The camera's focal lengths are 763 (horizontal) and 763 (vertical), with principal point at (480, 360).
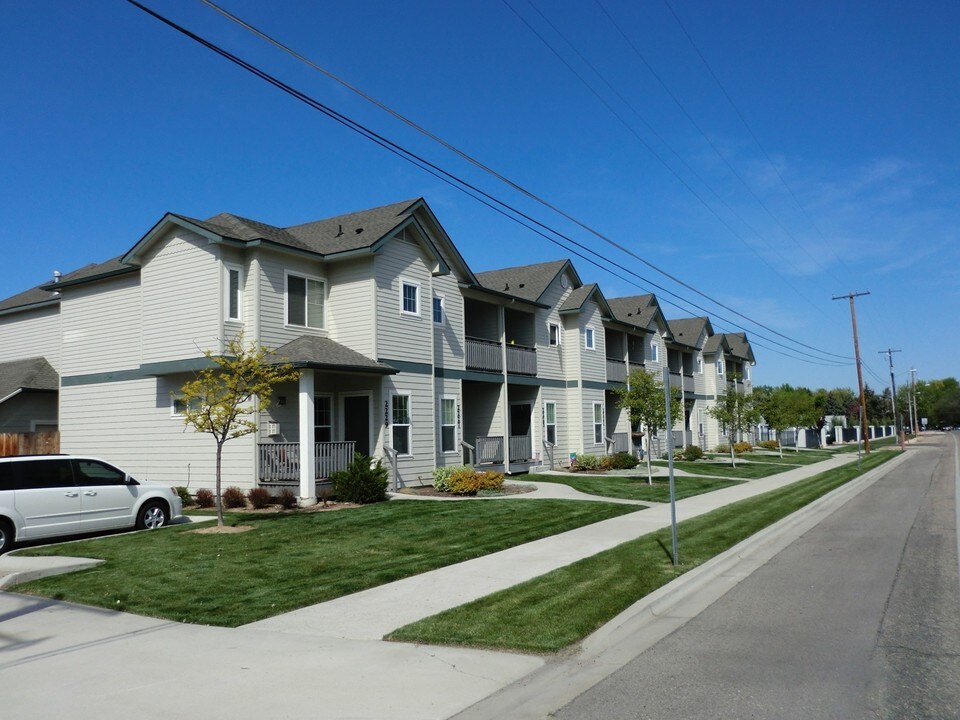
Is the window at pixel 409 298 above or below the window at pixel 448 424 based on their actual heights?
above

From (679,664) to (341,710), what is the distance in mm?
3023

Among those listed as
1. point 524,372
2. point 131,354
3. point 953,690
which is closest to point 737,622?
point 953,690

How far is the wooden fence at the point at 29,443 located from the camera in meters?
23.4

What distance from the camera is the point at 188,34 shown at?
30.3 feet

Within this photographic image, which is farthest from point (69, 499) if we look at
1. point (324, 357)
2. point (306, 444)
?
point (324, 357)

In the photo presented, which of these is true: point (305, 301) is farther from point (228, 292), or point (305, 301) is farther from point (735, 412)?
point (735, 412)

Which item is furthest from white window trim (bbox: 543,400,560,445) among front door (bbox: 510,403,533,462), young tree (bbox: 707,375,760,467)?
young tree (bbox: 707,375,760,467)

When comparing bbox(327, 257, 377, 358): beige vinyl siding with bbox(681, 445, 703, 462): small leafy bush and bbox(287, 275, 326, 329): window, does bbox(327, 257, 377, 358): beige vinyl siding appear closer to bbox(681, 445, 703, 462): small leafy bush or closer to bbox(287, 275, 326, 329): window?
bbox(287, 275, 326, 329): window

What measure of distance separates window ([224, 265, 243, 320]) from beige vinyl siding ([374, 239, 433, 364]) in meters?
3.83

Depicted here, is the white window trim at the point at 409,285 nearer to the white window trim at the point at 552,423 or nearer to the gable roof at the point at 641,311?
the white window trim at the point at 552,423

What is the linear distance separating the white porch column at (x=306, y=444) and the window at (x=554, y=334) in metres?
16.1

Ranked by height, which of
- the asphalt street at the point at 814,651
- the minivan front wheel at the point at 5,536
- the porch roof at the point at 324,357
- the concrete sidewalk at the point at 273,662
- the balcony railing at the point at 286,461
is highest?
the porch roof at the point at 324,357

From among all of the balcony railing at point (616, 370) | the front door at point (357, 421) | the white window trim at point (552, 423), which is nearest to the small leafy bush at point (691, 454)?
the balcony railing at point (616, 370)

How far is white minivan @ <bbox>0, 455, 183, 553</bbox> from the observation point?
13.5m
